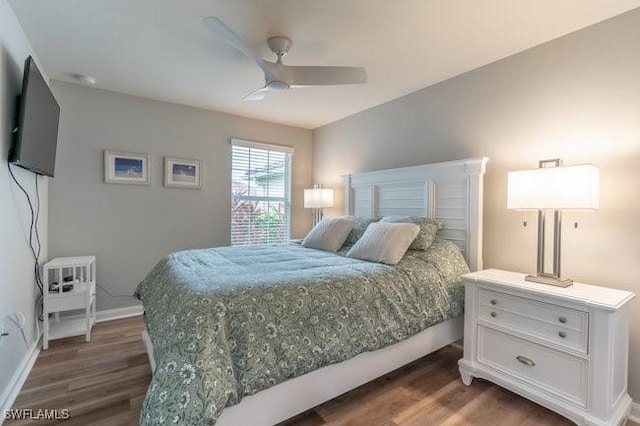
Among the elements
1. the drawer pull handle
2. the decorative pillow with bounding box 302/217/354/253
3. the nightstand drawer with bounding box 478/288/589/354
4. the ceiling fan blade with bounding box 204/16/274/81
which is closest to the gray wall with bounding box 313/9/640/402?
the nightstand drawer with bounding box 478/288/589/354

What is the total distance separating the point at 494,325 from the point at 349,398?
1038 mm

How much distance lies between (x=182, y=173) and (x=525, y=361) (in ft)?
11.8

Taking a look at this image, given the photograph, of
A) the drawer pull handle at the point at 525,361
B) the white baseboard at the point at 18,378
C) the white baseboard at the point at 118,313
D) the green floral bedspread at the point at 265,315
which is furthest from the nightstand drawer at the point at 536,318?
the white baseboard at the point at 118,313

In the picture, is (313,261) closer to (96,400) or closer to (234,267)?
(234,267)

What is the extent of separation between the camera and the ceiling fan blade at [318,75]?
2.06 meters

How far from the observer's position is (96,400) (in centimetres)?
185

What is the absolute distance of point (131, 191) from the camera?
3.31 m

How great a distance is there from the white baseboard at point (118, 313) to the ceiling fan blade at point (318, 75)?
2943 mm

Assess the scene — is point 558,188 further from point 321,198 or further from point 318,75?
point 321,198

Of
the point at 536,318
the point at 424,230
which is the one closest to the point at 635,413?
the point at 536,318

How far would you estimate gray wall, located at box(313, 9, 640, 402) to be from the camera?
180 cm

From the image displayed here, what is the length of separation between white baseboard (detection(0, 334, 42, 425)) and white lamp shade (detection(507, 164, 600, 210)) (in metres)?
3.22

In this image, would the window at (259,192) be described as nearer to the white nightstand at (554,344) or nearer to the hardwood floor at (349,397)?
the hardwood floor at (349,397)

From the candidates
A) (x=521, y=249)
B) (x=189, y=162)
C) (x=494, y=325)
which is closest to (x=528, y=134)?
(x=521, y=249)
